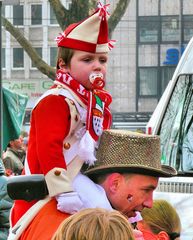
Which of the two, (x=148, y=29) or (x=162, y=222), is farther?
(x=148, y=29)

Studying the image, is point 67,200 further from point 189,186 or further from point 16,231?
point 189,186

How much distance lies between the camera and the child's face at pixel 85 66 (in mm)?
4016

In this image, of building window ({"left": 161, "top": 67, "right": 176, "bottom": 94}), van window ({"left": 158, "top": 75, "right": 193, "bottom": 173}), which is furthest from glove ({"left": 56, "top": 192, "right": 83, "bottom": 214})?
building window ({"left": 161, "top": 67, "right": 176, "bottom": 94})

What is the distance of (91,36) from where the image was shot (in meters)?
4.05

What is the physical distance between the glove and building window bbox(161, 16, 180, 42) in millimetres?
46934

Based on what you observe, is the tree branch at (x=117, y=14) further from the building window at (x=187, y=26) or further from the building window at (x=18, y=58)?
the building window at (x=18, y=58)

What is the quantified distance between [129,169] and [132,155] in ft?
0.21

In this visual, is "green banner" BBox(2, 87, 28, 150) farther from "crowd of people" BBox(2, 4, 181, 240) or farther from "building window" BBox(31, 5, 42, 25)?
"building window" BBox(31, 5, 42, 25)

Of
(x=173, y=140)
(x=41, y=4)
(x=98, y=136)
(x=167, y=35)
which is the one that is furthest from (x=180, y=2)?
(x=98, y=136)

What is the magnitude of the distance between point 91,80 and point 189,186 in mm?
2913

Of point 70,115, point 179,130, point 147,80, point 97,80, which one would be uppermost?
point 97,80

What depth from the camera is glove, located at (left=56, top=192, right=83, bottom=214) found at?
371cm

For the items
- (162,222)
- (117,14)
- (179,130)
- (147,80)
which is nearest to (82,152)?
(162,222)

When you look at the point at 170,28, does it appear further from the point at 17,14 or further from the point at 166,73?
the point at 17,14
